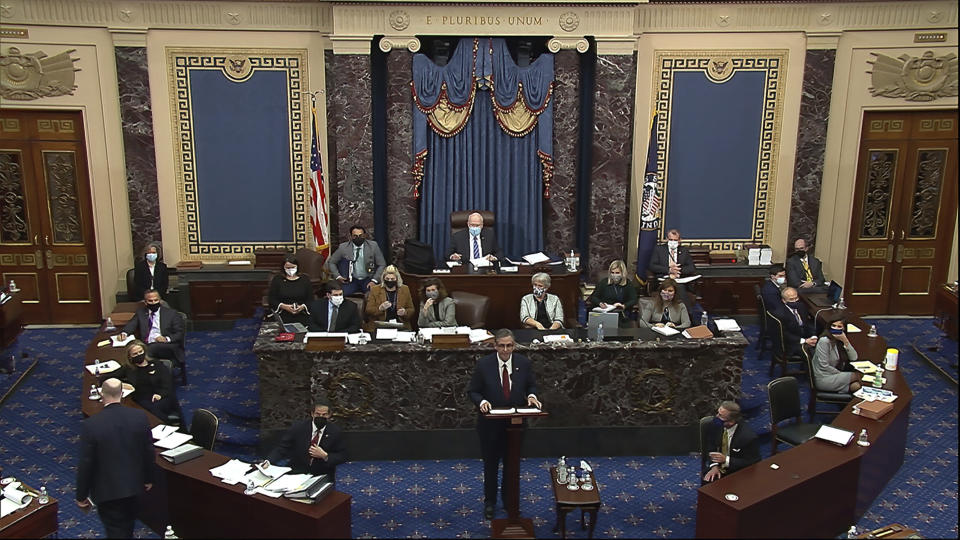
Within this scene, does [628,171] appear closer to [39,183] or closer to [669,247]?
[669,247]

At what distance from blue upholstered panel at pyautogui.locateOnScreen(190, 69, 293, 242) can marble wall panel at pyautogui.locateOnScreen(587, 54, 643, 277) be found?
4122mm

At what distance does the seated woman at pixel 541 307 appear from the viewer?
9.09 meters

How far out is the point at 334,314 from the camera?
8898mm

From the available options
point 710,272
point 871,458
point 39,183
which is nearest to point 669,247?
point 710,272

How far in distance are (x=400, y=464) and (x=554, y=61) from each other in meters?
5.76

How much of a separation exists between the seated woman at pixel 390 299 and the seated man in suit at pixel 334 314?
1.95 ft

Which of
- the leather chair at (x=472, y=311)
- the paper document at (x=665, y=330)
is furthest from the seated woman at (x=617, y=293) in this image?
the leather chair at (x=472, y=311)

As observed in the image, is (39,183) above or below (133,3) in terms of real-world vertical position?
below

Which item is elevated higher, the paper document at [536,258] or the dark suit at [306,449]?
the paper document at [536,258]

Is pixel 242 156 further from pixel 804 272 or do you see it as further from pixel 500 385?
pixel 804 272

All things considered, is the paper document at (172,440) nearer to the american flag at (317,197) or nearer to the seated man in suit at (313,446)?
the seated man in suit at (313,446)

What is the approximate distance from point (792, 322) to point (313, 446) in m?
5.70

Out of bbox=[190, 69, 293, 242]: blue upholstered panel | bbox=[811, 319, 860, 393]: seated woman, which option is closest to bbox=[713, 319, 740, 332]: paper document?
bbox=[811, 319, 860, 393]: seated woman

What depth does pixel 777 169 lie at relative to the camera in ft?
38.1
